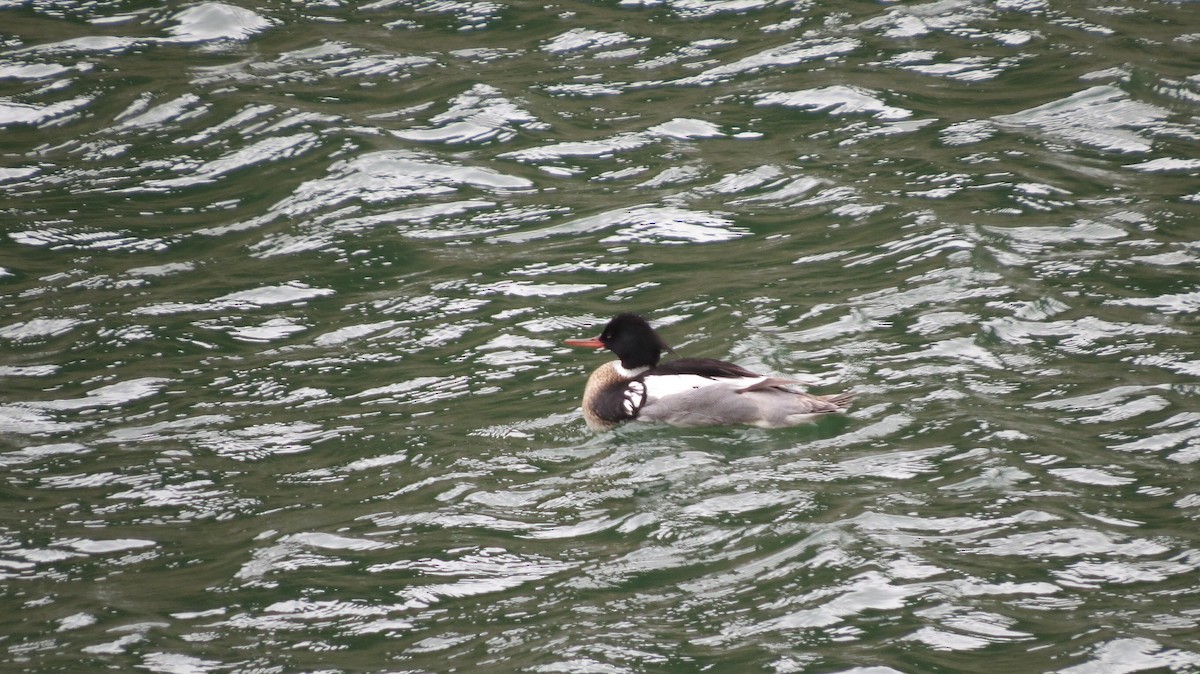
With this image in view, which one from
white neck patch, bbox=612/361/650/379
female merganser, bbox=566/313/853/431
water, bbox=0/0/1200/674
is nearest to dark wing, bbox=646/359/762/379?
female merganser, bbox=566/313/853/431

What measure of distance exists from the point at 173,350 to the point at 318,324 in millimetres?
918

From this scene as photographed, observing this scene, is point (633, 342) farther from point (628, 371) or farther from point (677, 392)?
point (677, 392)

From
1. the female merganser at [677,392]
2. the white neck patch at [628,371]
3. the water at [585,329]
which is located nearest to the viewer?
the water at [585,329]

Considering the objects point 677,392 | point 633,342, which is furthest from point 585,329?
point 677,392

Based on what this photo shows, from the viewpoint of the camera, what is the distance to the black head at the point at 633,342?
26.3ft

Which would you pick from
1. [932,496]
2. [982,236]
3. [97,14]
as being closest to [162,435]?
[932,496]

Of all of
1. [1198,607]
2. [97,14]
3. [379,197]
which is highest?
[97,14]

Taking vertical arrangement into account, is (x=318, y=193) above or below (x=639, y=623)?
above

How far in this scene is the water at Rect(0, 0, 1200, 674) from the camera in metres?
5.64

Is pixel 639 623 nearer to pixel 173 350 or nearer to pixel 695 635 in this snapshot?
pixel 695 635

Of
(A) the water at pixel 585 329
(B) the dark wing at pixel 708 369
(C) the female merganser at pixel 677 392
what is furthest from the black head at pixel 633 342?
(A) the water at pixel 585 329

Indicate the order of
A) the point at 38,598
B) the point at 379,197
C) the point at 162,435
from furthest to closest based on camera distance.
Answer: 1. the point at 379,197
2. the point at 162,435
3. the point at 38,598

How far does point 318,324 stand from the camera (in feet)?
29.5

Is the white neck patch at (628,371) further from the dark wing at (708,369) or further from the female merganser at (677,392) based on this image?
the dark wing at (708,369)
